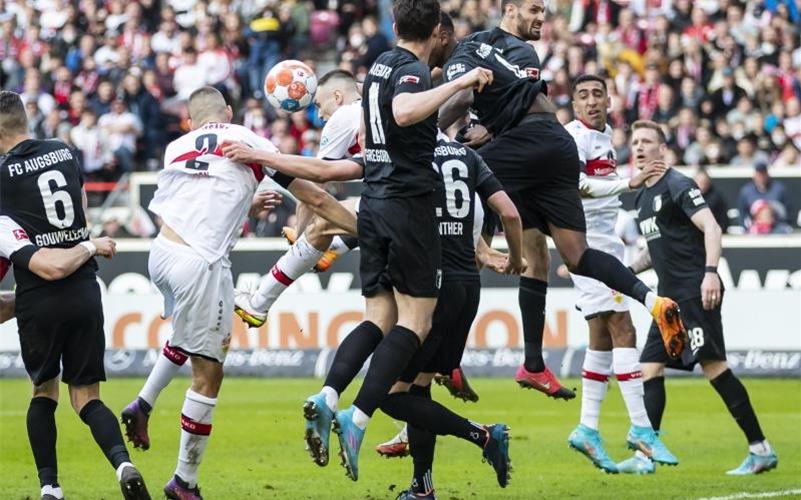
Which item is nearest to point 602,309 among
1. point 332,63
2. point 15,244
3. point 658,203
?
point 658,203

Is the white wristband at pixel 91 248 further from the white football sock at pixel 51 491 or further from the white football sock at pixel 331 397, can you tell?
the white football sock at pixel 331 397

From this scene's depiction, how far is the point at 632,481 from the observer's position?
40.5 feet

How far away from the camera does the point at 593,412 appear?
1320 cm

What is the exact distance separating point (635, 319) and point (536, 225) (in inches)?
364

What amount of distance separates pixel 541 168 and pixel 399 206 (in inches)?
73.1

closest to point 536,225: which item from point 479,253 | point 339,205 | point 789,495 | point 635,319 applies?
point 479,253

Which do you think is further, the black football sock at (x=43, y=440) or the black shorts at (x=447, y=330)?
the black football sock at (x=43, y=440)

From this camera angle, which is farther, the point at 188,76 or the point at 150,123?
the point at 188,76

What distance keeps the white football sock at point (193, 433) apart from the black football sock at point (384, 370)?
1.42m

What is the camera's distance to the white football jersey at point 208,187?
10305 millimetres

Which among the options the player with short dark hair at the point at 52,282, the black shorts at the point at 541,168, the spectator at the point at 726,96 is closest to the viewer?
the player with short dark hair at the point at 52,282

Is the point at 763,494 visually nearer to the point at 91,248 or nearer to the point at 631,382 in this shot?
the point at 631,382

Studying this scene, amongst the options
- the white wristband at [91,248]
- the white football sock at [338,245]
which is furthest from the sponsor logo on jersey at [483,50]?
the white wristband at [91,248]

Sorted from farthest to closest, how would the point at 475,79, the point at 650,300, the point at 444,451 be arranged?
the point at 444,451 < the point at 650,300 < the point at 475,79
